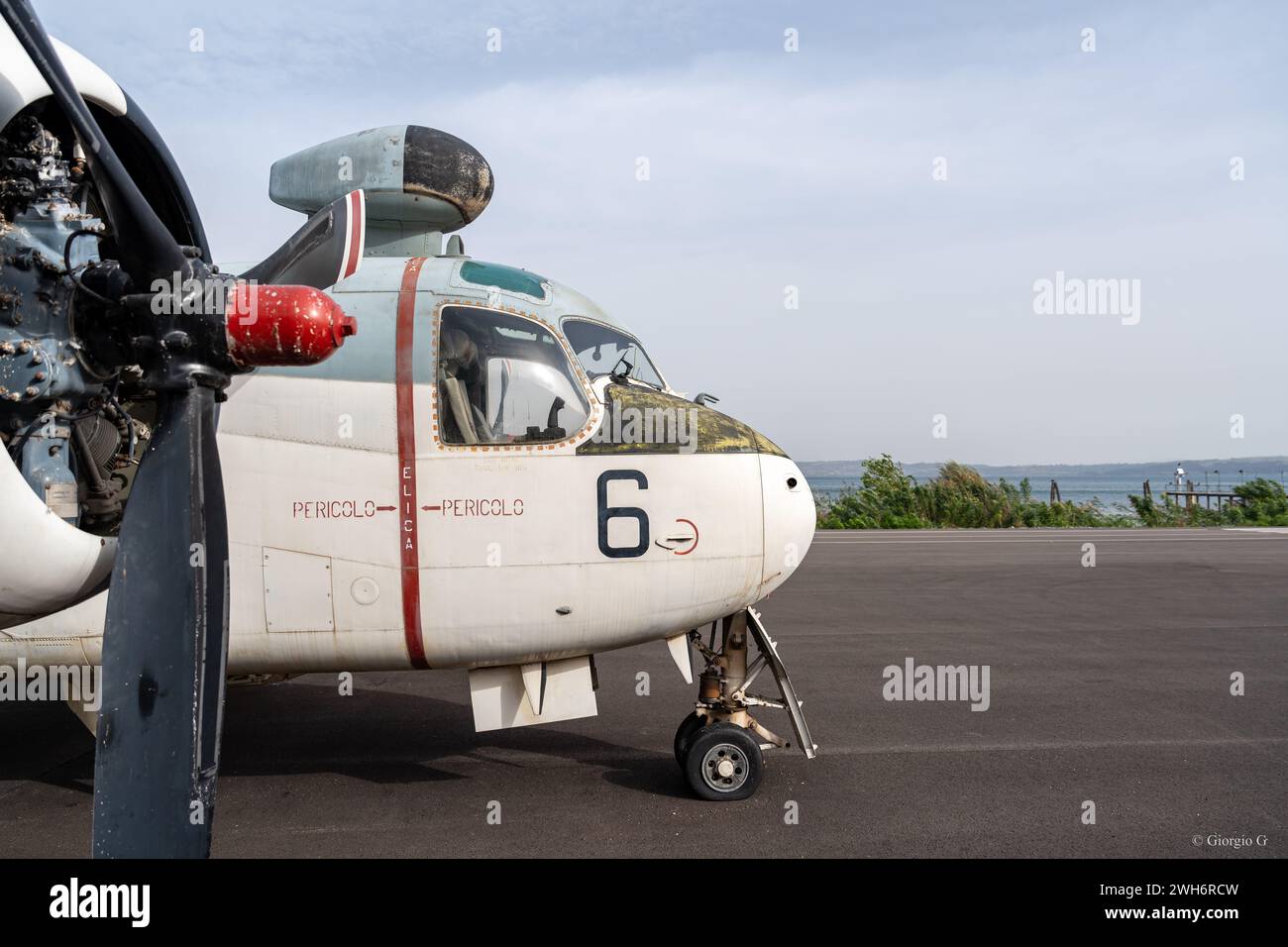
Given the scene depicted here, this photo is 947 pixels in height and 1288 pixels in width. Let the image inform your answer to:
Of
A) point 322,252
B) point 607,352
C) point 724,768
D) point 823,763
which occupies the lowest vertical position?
point 823,763

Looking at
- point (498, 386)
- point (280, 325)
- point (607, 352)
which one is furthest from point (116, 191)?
point (607, 352)

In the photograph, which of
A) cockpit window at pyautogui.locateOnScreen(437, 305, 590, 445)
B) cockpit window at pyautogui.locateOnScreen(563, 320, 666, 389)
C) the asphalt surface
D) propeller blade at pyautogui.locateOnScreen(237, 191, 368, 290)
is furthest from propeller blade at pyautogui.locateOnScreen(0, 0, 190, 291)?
the asphalt surface

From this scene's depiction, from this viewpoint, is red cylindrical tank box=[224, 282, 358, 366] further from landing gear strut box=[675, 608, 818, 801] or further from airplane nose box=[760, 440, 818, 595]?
landing gear strut box=[675, 608, 818, 801]

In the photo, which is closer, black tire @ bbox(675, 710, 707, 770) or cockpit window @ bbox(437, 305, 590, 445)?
cockpit window @ bbox(437, 305, 590, 445)

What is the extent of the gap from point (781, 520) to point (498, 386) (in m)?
1.95

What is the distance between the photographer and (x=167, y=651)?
166 inches

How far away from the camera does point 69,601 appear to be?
4641 millimetres

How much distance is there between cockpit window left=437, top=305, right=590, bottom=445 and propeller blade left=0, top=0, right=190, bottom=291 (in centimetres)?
168

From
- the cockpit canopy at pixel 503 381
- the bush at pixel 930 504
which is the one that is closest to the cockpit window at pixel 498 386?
the cockpit canopy at pixel 503 381

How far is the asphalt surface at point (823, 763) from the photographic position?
5445mm

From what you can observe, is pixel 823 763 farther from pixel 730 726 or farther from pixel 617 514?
pixel 617 514

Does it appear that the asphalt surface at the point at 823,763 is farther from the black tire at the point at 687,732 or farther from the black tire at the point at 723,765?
the black tire at the point at 687,732

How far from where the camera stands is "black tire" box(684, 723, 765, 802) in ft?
19.8

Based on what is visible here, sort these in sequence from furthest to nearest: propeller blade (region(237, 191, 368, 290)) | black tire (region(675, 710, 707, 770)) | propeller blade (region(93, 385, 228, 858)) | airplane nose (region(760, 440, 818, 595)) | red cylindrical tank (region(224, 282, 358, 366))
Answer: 1. black tire (region(675, 710, 707, 770))
2. airplane nose (region(760, 440, 818, 595))
3. propeller blade (region(237, 191, 368, 290))
4. red cylindrical tank (region(224, 282, 358, 366))
5. propeller blade (region(93, 385, 228, 858))
